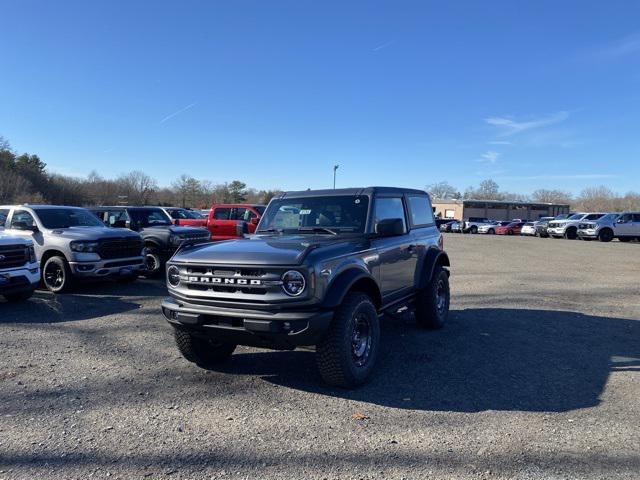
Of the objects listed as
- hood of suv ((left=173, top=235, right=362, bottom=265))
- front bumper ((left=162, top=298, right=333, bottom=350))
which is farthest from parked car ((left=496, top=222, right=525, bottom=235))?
front bumper ((left=162, top=298, right=333, bottom=350))

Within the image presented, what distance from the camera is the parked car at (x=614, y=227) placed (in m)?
30.8

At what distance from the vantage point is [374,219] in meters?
5.52

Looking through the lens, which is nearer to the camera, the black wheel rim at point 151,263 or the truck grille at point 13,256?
the truck grille at point 13,256

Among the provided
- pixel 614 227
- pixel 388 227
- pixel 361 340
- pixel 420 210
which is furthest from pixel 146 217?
pixel 614 227

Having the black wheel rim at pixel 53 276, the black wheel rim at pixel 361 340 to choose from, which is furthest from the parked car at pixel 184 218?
the black wheel rim at pixel 361 340

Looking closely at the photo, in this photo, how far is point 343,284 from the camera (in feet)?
14.5

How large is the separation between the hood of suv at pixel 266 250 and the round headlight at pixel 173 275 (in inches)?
4.5

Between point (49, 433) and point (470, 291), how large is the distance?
8.74m

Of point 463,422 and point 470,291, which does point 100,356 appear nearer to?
point 463,422

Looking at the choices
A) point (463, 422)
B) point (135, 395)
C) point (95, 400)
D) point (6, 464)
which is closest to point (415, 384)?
point (463, 422)

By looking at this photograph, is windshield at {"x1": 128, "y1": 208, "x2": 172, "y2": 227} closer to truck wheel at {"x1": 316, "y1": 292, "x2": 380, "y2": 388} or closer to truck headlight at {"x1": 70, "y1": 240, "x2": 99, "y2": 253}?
truck headlight at {"x1": 70, "y1": 240, "x2": 99, "y2": 253}

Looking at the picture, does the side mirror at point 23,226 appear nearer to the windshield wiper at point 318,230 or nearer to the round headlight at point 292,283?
the windshield wiper at point 318,230

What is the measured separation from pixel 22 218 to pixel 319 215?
8070 mm

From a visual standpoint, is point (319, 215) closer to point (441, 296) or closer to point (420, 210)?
point (420, 210)
